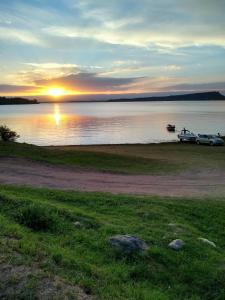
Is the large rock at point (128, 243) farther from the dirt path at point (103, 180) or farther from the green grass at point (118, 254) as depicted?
the dirt path at point (103, 180)

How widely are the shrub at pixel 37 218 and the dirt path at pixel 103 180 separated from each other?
5.82 meters

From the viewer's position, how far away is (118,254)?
7.33 metres

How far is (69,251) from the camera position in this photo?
706cm

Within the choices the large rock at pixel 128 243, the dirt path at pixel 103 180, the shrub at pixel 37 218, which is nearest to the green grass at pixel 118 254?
the shrub at pixel 37 218

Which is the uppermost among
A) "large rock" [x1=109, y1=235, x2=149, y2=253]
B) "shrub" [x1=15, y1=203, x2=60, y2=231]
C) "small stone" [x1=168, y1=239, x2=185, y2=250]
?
"shrub" [x1=15, y1=203, x2=60, y2=231]

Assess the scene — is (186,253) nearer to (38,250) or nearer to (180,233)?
(180,233)

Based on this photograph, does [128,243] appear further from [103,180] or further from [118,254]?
[103,180]

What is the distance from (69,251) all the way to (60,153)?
745 inches

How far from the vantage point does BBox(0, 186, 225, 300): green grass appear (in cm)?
616

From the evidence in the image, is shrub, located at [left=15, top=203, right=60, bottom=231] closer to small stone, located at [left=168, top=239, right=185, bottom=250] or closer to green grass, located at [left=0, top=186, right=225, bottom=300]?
green grass, located at [left=0, top=186, right=225, bottom=300]

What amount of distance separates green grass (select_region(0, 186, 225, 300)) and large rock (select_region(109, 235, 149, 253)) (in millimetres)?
143

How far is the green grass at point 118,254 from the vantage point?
6164 mm

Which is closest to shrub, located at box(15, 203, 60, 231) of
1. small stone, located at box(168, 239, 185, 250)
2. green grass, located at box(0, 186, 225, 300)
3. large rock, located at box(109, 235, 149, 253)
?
green grass, located at box(0, 186, 225, 300)

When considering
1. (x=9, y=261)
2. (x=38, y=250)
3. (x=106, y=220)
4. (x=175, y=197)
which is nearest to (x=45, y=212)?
(x=106, y=220)
